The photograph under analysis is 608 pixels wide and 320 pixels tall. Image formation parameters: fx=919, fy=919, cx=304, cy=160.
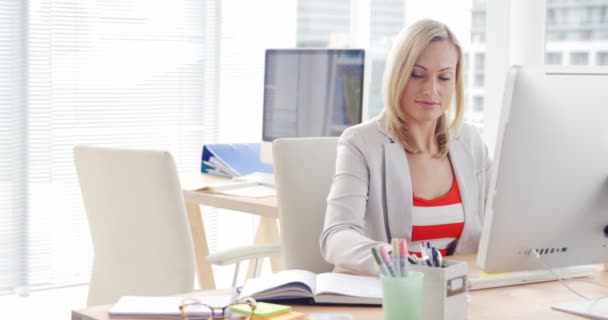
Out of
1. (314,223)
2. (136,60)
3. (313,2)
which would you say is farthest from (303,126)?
(313,2)

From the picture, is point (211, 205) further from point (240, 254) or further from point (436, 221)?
point (436, 221)

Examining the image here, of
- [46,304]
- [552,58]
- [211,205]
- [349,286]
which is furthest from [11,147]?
[349,286]

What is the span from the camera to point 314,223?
2381 mm

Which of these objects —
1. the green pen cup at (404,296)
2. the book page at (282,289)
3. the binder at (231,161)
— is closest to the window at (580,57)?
the binder at (231,161)

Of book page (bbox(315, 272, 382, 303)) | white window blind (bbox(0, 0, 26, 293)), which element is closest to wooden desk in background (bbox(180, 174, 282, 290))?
white window blind (bbox(0, 0, 26, 293))

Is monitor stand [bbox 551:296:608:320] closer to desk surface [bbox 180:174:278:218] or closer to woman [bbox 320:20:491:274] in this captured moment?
woman [bbox 320:20:491:274]

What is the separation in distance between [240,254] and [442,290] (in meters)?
1.39

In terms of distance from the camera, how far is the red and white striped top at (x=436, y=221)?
7.43 feet

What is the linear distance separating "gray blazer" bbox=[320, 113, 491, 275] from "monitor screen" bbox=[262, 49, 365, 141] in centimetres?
86

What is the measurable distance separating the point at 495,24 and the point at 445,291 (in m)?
2.76

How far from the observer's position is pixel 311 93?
3.31 metres

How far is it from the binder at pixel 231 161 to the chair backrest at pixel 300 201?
1.18 meters

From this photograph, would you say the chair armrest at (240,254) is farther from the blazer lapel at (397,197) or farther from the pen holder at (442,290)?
the pen holder at (442,290)

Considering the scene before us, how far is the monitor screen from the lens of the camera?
127 inches
